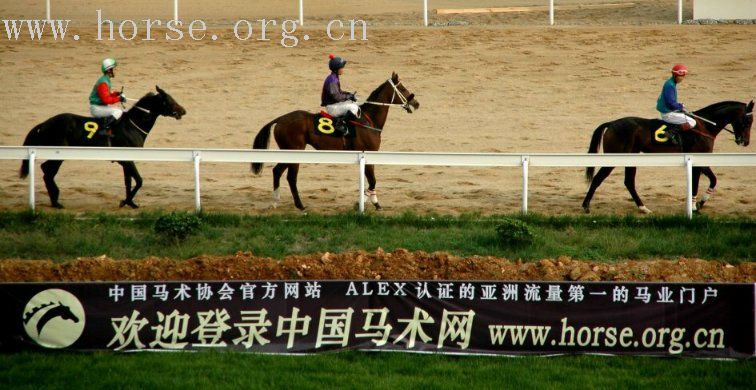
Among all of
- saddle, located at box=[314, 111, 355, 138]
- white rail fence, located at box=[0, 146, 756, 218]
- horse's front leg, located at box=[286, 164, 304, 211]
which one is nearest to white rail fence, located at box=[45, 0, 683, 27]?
A: saddle, located at box=[314, 111, 355, 138]

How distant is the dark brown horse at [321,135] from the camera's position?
16.6 meters

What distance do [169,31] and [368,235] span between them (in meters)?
11.8

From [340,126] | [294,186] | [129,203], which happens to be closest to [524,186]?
[340,126]

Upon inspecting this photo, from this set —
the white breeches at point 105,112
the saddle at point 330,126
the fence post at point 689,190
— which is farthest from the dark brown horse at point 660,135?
the white breeches at point 105,112

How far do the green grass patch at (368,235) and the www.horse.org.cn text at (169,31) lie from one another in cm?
975

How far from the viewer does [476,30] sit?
25.0 metres

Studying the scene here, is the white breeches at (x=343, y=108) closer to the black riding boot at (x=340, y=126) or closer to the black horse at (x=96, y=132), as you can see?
the black riding boot at (x=340, y=126)

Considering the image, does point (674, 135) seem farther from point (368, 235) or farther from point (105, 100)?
point (105, 100)

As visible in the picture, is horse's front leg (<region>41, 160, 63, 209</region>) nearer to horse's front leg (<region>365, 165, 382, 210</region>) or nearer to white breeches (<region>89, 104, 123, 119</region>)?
white breeches (<region>89, 104, 123, 119</region>)

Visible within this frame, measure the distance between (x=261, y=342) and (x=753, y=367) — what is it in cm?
475

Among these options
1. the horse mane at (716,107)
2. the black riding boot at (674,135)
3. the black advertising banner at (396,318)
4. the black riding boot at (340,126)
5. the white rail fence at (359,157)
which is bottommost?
the black advertising banner at (396,318)

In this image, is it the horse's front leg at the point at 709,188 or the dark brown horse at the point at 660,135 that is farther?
the dark brown horse at the point at 660,135

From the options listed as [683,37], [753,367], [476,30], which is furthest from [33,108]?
[753,367]

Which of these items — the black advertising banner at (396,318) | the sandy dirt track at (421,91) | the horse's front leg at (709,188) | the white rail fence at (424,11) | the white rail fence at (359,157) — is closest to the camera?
the black advertising banner at (396,318)
